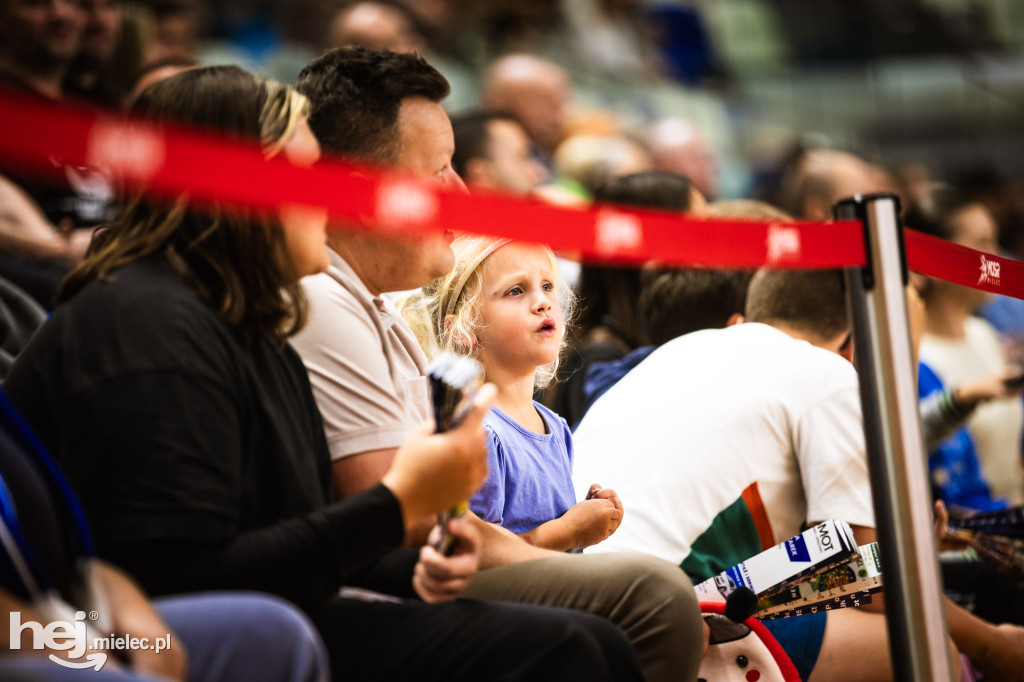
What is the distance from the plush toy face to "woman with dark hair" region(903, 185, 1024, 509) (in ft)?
5.46

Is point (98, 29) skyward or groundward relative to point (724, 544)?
skyward

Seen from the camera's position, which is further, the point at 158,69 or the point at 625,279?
the point at 158,69

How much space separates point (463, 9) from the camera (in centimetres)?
699

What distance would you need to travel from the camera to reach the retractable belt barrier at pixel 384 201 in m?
1.04

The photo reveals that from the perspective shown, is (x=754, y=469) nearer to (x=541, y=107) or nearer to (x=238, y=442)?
(x=238, y=442)

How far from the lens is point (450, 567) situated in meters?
1.38

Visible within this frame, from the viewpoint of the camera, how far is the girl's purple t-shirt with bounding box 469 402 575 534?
6.09 feet

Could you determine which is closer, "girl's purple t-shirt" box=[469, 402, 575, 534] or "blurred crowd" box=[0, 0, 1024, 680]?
"blurred crowd" box=[0, 0, 1024, 680]

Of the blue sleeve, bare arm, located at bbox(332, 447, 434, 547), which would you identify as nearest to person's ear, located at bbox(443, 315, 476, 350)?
the blue sleeve

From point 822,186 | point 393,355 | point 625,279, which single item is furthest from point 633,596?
point 822,186

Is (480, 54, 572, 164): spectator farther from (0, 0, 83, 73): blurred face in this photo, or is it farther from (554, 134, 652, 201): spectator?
(0, 0, 83, 73): blurred face

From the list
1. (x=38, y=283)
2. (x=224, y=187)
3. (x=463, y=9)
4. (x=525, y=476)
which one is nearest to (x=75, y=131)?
(x=224, y=187)

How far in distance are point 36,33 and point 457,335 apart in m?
1.79

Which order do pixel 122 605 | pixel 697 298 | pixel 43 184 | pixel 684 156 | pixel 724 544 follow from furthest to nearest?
pixel 684 156, pixel 43 184, pixel 697 298, pixel 724 544, pixel 122 605
